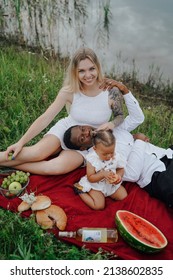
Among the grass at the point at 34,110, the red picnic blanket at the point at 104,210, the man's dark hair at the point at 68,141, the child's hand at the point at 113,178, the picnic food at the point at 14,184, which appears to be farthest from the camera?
the man's dark hair at the point at 68,141

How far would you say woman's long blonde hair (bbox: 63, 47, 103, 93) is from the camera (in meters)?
3.83

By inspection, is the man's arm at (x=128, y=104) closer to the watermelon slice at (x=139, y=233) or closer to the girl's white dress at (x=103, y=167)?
the girl's white dress at (x=103, y=167)

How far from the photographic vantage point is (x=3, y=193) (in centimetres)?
382

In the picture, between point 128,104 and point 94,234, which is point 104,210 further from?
point 128,104

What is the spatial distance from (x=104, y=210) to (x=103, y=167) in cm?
36

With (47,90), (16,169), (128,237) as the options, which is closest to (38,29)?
(47,90)

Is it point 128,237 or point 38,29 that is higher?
point 38,29

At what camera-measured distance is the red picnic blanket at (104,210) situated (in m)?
3.35

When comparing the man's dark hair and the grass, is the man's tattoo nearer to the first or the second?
the man's dark hair

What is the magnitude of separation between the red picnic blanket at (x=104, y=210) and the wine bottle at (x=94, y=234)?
0.03 m

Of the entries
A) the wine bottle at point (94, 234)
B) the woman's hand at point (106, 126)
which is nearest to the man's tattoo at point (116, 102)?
the woman's hand at point (106, 126)
